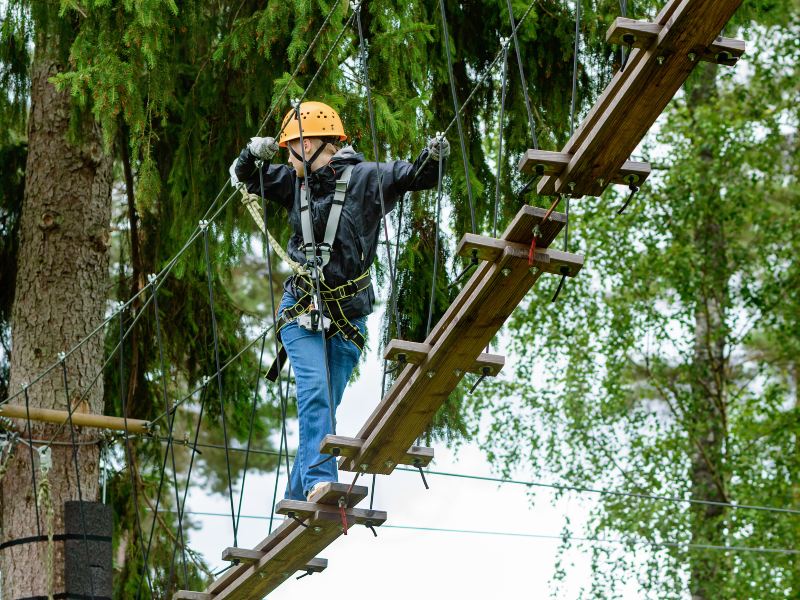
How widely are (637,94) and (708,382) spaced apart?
9.30 meters

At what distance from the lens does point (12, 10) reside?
6.45m

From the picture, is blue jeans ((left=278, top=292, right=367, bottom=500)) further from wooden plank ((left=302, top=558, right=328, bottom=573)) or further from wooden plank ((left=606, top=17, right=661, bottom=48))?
wooden plank ((left=606, top=17, right=661, bottom=48))

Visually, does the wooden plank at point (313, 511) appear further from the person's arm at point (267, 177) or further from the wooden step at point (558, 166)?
the wooden step at point (558, 166)

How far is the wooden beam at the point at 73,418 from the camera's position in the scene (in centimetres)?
622

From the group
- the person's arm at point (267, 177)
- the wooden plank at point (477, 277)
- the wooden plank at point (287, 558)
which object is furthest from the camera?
the person's arm at point (267, 177)

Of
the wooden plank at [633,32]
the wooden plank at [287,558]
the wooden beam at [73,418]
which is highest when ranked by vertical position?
the wooden beam at [73,418]

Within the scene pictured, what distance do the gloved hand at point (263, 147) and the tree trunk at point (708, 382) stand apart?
7.71 m

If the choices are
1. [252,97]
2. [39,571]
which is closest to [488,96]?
[252,97]

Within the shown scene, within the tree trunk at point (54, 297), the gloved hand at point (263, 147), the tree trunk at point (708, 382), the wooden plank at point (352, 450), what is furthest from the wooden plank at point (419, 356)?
the tree trunk at point (708, 382)

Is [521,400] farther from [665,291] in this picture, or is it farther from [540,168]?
[540,168]

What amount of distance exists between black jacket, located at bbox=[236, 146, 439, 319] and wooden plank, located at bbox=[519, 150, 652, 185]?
2.54 feet

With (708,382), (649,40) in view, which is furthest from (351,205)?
(708,382)

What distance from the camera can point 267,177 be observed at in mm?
4449

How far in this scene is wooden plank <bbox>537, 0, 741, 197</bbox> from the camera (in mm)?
3238
